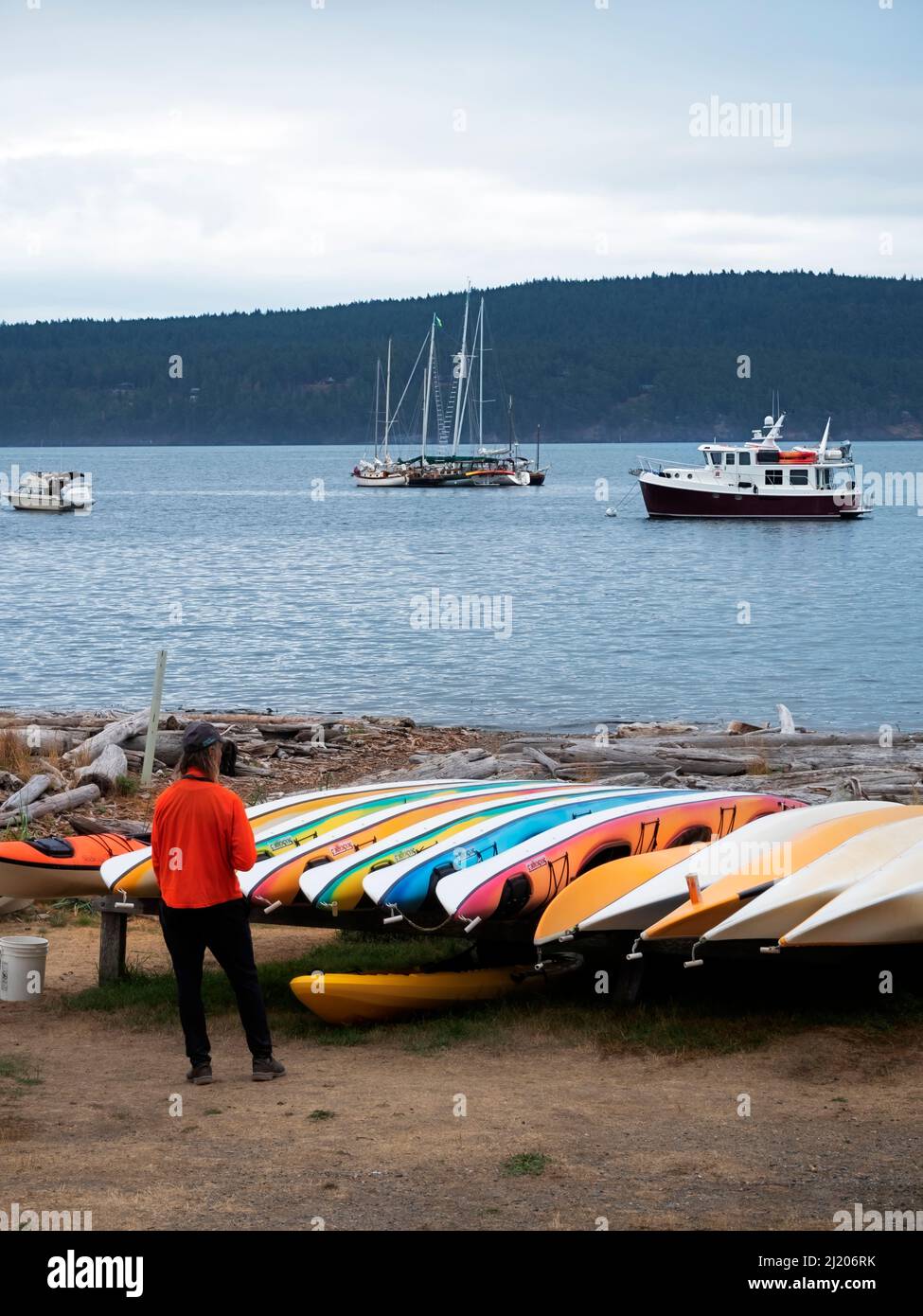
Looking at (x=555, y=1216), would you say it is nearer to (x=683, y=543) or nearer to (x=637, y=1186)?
(x=637, y=1186)

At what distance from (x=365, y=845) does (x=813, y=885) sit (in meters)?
2.61

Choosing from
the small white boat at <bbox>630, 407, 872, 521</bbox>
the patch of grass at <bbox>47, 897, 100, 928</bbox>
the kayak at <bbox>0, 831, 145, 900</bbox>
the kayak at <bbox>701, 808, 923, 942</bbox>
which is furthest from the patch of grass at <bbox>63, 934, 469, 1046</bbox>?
the small white boat at <bbox>630, 407, 872, 521</bbox>

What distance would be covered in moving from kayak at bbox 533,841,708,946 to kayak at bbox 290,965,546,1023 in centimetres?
58

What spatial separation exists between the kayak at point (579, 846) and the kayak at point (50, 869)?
2.39 m

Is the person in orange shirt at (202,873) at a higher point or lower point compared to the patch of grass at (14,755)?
higher

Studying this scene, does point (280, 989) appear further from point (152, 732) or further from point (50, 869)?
point (152, 732)

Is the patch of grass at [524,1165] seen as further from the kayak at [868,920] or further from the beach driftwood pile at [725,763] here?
the beach driftwood pile at [725,763]

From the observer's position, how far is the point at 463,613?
42.5 metres


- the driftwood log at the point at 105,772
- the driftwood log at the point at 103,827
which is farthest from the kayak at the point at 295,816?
the driftwood log at the point at 105,772

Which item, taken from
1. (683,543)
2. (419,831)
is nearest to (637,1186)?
(419,831)

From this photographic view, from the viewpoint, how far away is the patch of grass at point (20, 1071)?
24.7 feet
